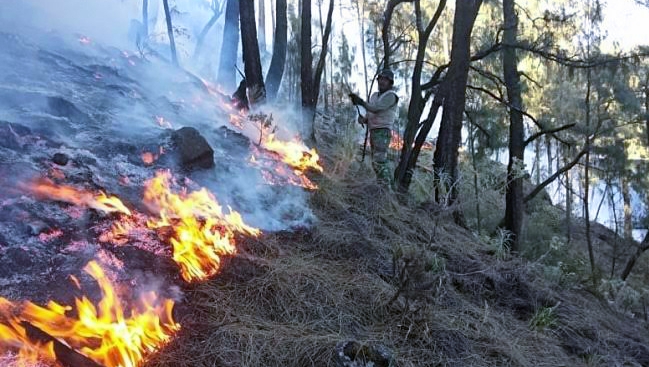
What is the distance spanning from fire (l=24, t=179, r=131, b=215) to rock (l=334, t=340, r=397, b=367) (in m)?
1.75

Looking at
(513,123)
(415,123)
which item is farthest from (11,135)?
(513,123)

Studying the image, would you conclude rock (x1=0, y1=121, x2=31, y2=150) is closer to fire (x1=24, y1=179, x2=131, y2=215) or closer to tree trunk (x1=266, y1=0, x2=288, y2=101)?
fire (x1=24, y1=179, x2=131, y2=215)

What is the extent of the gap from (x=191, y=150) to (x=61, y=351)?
2611 millimetres

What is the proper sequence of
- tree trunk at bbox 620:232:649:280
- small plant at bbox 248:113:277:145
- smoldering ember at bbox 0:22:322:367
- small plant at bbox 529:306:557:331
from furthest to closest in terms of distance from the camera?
tree trunk at bbox 620:232:649:280 < small plant at bbox 248:113:277:145 < small plant at bbox 529:306:557:331 < smoldering ember at bbox 0:22:322:367

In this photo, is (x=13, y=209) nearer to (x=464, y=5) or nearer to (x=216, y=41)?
(x=464, y=5)

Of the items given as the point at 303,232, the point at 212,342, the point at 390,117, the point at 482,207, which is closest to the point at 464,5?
the point at 390,117

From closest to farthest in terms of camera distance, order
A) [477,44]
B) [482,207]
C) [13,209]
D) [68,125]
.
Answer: [13,209] → [68,125] → [477,44] → [482,207]

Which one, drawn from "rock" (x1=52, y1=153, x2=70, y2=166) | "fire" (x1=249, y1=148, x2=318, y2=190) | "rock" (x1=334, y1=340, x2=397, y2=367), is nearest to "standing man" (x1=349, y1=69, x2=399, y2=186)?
"fire" (x1=249, y1=148, x2=318, y2=190)

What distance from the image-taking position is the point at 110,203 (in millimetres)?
3465

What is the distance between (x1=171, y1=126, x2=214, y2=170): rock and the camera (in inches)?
181

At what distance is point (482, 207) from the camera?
14266 mm

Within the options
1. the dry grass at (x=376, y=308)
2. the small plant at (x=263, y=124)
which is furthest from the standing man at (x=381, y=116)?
the dry grass at (x=376, y=308)

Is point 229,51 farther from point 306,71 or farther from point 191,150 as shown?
point 191,150

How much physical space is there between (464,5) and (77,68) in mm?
5012
